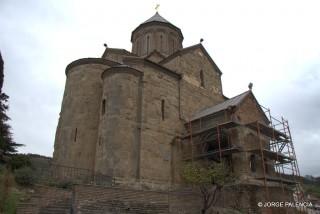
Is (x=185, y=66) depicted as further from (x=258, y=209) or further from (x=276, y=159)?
(x=258, y=209)

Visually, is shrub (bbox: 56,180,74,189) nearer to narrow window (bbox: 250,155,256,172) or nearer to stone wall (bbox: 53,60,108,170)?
stone wall (bbox: 53,60,108,170)

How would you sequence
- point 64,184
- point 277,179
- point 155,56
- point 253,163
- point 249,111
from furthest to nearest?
point 155,56
point 249,111
point 253,163
point 277,179
point 64,184

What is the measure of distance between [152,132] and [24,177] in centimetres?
719

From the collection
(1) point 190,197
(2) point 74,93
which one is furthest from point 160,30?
(1) point 190,197

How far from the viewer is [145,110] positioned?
1705cm

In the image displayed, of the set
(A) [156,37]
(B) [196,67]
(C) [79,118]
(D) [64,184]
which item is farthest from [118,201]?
(A) [156,37]

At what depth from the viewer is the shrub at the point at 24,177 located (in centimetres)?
1172

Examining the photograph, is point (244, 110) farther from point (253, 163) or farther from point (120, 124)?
point (120, 124)

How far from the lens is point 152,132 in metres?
16.9

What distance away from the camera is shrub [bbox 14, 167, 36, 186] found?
38.4 ft

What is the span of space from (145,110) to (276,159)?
821 centimetres

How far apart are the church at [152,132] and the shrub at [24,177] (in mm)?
2449

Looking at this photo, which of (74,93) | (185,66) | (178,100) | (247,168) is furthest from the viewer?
(185,66)

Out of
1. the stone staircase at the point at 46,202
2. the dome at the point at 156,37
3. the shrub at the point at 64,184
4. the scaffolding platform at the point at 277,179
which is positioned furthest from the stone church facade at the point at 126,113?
the scaffolding platform at the point at 277,179
